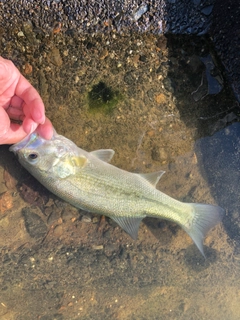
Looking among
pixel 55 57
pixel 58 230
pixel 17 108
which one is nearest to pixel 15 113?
pixel 17 108

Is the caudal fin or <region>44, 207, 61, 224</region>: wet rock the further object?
<region>44, 207, 61, 224</region>: wet rock

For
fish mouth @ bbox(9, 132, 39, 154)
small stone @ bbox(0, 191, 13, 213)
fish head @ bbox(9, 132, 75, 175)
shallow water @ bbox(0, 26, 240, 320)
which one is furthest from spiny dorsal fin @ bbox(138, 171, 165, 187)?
small stone @ bbox(0, 191, 13, 213)

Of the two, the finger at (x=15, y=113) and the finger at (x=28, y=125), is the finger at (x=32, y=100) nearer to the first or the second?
the finger at (x=28, y=125)

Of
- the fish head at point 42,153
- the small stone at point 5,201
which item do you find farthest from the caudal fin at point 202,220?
the small stone at point 5,201

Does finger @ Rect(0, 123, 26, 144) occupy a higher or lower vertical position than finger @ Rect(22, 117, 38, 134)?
lower

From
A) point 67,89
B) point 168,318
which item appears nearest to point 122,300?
point 168,318

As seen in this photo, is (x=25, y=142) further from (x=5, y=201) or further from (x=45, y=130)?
(x=5, y=201)

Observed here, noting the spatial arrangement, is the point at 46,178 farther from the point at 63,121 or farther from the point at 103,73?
the point at 103,73

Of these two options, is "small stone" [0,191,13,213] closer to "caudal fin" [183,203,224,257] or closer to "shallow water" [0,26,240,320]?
"shallow water" [0,26,240,320]
